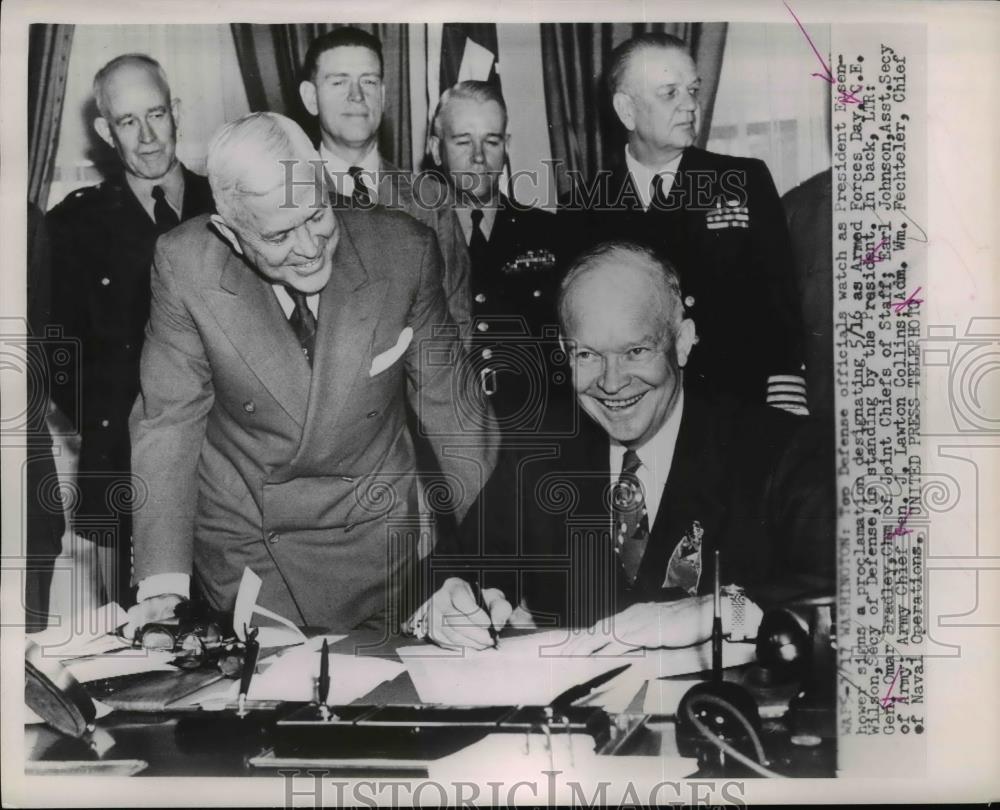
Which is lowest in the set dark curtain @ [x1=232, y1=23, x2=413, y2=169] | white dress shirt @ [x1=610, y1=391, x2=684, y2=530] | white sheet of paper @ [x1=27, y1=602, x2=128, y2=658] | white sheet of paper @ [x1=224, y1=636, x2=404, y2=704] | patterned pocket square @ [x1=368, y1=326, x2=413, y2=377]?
white sheet of paper @ [x1=224, y1=636, x2=404, y2=704]

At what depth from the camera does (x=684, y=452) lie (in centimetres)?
223

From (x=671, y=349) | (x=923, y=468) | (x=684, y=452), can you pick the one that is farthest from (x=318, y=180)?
(x=923, y=468)

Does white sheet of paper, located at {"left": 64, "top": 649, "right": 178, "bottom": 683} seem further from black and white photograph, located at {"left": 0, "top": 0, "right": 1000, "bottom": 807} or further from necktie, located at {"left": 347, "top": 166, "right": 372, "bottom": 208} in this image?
necktie, located at {"left": 347, "top": 166, "right": 372, "bottom": 208}

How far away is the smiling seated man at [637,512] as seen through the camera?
2.22 m

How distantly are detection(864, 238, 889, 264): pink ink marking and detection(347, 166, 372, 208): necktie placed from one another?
1.24 m

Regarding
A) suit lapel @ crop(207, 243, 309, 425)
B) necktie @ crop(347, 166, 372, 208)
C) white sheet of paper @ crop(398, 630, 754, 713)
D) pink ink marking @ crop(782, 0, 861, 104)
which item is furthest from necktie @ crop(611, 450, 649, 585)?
pink ink marking @ crop(782, 0, 861, 104)

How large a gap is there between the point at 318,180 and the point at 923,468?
5.42 ft

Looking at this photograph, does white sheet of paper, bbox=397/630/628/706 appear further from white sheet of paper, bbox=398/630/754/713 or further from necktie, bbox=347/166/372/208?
necktie, bbox=347/166/372/208

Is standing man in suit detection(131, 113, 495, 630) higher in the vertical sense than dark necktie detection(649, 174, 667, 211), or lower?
lower

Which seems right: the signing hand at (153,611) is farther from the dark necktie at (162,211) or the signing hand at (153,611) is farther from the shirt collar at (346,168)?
the shirt collar at (346,168)

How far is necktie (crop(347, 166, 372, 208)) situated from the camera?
2219mm

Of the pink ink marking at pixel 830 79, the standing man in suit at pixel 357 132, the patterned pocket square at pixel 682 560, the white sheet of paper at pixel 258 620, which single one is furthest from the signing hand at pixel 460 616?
the pink ink marking at pixel 830 79

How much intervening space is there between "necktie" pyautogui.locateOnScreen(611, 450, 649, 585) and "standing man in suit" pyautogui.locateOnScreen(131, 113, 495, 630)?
34cm

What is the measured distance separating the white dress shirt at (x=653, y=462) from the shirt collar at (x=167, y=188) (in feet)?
4.02
